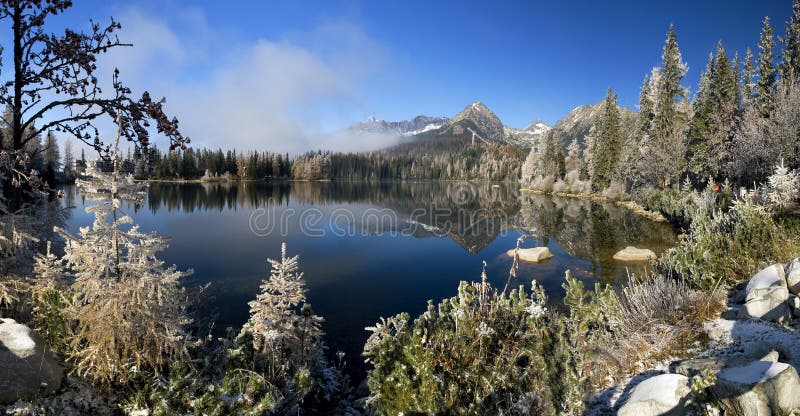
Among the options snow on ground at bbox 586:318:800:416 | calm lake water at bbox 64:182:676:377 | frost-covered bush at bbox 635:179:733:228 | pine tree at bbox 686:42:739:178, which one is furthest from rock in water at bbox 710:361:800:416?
pine tree at bbox 686:42:739:178

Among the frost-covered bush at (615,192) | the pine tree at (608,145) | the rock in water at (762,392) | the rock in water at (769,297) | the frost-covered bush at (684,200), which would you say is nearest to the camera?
the rock in water at (762,392)

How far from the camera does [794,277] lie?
19.3 ft

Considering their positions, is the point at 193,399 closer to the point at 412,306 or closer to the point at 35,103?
the point at 35,103

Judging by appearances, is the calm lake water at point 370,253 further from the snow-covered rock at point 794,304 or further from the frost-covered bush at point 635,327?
the snow-covered rock at point 794,304

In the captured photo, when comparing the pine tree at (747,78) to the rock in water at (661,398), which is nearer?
the rock in water at (661,398)

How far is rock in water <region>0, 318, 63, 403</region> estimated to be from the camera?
11.6 feet

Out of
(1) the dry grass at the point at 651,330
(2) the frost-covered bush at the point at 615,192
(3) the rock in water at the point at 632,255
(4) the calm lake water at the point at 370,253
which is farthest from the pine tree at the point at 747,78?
(1) the dry grass at the point at 651,330

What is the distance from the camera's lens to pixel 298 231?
90.0 ft

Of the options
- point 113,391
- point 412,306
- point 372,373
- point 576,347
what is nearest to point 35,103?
point 113,391

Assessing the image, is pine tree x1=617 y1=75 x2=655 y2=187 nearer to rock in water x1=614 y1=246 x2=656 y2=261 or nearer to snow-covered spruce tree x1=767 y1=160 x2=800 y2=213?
rock in water x1=614 y1=246 x2=656 y2=261

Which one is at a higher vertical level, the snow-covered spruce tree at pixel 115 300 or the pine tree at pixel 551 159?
the pine tree at pixel 551 159

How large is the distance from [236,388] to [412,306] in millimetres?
9348

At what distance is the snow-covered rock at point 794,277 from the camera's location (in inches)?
228

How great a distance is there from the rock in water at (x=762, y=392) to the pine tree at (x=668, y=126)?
155 feet
